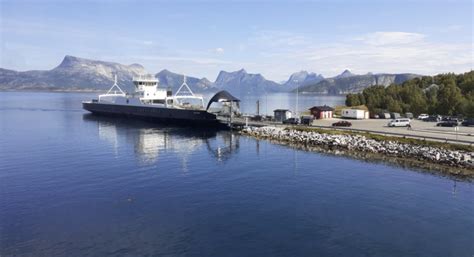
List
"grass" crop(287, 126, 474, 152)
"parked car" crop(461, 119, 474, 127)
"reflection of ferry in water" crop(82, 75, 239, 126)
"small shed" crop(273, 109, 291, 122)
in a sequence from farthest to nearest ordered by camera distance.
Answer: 1. "reflection of ferry in water" crop(82, 75, 239, 126)
2. "small shed" crop(273, 109, 291, 122)
3. "parked car" crop(461, 119, 474, 127)
4. "grass" crop(287, 126, 474, 152)

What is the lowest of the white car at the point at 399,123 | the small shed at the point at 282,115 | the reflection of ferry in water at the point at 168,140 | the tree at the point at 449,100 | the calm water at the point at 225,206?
the calm water at the point at 225,206

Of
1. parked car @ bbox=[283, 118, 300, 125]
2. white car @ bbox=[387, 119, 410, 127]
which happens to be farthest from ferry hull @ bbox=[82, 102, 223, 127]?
white car @ bbox=[387, 119, 410, 127]

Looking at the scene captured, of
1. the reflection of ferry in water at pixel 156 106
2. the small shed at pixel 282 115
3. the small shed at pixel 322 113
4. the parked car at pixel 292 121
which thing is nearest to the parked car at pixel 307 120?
the parked car at pixel 292 121

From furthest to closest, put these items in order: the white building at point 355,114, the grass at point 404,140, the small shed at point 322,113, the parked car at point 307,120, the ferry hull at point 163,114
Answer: the small shed at point 322,113
the white building at point 355,114
the ferry hull at point 163,114
the parked car at point 307,120
the grass at point 404,140

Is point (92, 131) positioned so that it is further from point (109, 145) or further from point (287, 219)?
point (287, 219)

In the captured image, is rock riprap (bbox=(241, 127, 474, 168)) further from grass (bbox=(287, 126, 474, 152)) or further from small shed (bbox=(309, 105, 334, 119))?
small shed (bbox=(309, 105, 334, 119))

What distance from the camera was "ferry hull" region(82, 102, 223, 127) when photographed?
241ft

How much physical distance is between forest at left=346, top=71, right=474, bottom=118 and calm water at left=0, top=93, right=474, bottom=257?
45428mm

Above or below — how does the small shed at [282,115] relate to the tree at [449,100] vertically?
below

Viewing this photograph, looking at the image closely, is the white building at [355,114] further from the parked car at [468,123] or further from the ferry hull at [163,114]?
the ferry hull at [163,114]

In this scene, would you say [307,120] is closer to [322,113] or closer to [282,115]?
[282,115]

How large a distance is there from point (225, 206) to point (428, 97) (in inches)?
2983

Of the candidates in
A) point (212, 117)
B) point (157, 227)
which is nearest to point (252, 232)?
point (157, 227)

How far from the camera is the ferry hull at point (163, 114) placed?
7344 cm
